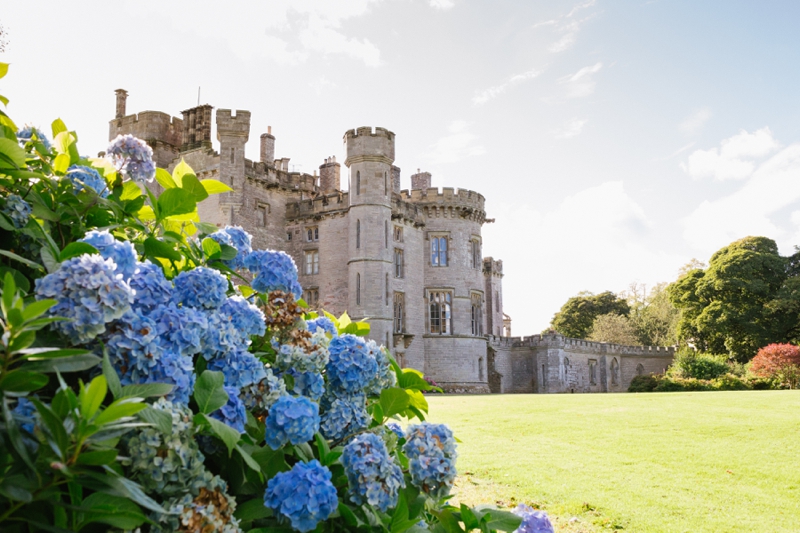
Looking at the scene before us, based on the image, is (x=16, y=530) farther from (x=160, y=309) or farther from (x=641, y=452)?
(x=641, y=452)

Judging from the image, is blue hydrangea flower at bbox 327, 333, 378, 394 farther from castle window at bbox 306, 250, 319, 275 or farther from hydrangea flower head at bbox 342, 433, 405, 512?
castle window at bbox 306, 250, 319, 275

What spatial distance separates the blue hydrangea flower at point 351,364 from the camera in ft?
6.72

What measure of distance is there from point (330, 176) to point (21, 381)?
34.2 meters

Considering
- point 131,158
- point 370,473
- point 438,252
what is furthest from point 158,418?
point 438,252

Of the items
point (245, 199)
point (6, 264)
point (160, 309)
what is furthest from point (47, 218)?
point (245, 199)

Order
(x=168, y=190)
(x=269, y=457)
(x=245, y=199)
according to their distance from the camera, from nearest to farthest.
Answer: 1. (x=269, y=457)
2. (x=168, y=190)
3. (x=245, y=199)

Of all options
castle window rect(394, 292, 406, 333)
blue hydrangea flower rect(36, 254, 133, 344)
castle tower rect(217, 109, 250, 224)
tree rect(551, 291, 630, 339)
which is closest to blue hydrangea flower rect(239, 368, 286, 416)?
blue hydrangea flower rect(36, 254, 133, 344)

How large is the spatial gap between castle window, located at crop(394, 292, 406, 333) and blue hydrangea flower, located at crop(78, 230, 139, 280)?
2864cm

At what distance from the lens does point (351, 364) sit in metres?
2.04

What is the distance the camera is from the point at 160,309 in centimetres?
156

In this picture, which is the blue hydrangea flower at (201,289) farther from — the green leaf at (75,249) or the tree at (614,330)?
the tree at (614,330)

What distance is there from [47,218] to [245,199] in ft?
87.2

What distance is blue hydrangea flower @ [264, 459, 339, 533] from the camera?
4.90 feet

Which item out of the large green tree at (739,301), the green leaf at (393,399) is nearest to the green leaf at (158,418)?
the green leaf at (393,399)
